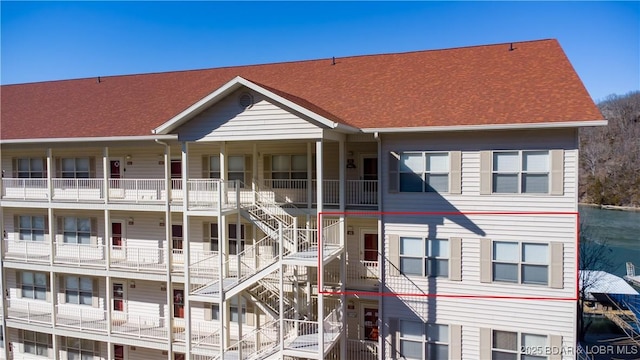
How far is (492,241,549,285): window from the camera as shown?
43.4ft

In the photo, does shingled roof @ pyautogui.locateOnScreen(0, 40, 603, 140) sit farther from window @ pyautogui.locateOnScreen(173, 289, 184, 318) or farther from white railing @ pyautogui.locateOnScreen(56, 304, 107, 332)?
white railing @ pyautogui.locateOnScreen(56, 304, 107, 332)

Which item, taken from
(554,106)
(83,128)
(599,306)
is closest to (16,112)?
(83,128)

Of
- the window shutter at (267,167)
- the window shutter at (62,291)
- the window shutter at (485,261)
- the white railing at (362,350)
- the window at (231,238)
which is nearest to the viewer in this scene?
the window shutter at (485,261)

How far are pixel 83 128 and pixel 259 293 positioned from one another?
10291 millimetres

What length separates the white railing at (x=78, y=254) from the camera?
58.5 ft

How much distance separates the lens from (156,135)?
51.0ft

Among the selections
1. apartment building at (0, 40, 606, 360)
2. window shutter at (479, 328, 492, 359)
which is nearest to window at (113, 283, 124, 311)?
apartment building at (0, 40, 606, 360)

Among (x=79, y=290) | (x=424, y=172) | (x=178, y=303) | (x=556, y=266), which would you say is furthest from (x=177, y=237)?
(x=556, y=266)

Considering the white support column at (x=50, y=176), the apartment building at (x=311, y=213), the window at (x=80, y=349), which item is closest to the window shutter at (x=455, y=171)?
the apartment building at (x=311, y=213)

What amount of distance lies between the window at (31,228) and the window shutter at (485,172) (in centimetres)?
1924

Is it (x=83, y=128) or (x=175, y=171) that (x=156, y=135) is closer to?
(x=175, y=171)

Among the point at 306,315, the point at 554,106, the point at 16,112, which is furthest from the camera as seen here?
the point at 16,112

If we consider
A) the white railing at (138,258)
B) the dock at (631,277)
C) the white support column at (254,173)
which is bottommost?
the dock at (631,277)

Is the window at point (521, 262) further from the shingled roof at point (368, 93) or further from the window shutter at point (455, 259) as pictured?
the shingled roof at point (368, 93)
